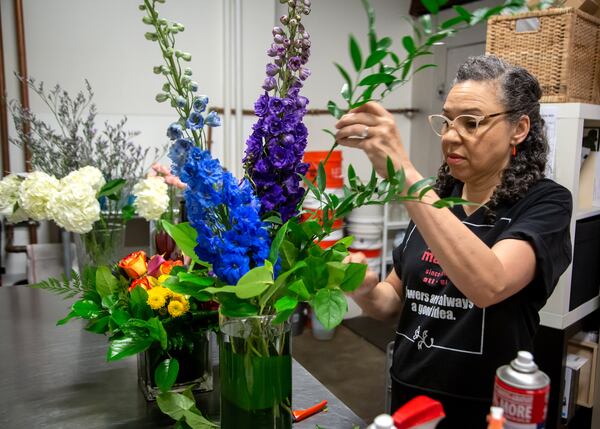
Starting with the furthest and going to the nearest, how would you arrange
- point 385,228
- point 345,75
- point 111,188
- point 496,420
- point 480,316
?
point 385,228 < point 111,188 < point 480,316 < point 345,75 < point 496,420

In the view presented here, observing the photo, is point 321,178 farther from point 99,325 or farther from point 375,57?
point 99,325

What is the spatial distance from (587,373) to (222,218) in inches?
82.0

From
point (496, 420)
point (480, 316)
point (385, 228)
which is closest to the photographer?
point (496, 420)

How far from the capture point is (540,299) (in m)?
1.16

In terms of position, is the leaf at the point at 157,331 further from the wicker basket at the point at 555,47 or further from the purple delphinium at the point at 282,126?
the wicker basket at the point at 555,47

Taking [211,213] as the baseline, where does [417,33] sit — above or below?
above

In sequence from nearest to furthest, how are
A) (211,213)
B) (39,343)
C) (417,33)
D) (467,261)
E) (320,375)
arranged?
(417,33) < (211,213) < (467,261) < (39,343) < (320,375)

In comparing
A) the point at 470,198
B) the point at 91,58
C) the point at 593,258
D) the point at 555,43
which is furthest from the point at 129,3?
the point at 593,258

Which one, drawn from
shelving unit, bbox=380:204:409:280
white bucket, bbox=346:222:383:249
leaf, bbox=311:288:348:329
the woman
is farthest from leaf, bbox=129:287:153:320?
shelving unit, bbox=380:204:409:280

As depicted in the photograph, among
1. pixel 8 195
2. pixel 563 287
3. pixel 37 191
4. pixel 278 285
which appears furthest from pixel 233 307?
pixel 563 287

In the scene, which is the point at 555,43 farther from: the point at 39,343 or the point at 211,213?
the point at 39,343

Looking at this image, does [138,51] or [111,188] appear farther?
[138,51]

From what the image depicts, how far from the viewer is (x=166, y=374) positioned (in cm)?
87

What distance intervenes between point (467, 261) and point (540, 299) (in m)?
0.35
